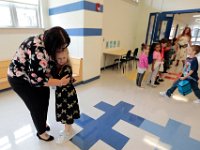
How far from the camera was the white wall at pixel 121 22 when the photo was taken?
457 cm

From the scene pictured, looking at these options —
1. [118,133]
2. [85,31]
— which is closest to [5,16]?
[85,31]

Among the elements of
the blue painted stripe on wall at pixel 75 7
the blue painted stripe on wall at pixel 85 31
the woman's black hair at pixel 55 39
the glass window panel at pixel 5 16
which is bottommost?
the woman's black hair at pixel 55 39

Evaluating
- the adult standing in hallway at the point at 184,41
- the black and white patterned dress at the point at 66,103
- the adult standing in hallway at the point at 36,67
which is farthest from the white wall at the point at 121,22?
the adult standing in hallway at the point at 36,67

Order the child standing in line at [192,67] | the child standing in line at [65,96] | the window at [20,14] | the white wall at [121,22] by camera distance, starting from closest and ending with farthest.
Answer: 1. the child standing in line at [65,96]
2. the child standing in line at [192,67]
3. the window at [20,14]
4. the white wall at [121,22]

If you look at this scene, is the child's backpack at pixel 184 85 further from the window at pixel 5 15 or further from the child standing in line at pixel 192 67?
the window at pixel 5 15

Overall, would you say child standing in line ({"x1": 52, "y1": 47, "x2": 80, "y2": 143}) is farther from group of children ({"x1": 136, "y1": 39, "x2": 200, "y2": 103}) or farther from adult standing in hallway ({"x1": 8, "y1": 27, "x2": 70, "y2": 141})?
group of children ({"x1": 136, "y1": 39, "x2": 200, "y2": 103})

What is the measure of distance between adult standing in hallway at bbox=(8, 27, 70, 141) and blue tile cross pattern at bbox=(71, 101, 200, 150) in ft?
2.34

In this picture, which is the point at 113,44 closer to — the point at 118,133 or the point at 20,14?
the point at 20,14

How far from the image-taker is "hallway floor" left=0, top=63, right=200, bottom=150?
5.54ft

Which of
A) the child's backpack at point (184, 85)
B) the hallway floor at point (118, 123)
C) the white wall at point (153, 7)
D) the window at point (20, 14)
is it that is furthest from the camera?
the white wall at point (153, 7)

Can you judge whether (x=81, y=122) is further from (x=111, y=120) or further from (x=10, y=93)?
(x=10, y=93)

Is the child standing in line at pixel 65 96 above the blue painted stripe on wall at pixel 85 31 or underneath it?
underneath

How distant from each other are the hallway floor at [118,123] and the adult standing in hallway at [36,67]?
579 millimetres

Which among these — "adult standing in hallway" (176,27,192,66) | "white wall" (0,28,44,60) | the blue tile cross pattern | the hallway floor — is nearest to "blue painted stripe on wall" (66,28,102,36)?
"white wall" (0,28,44,60)
